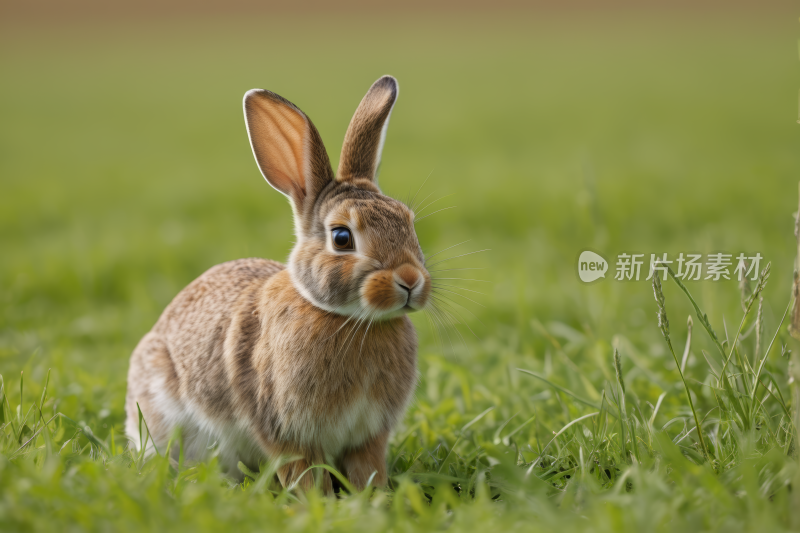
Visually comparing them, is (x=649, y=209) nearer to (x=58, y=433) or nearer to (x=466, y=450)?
(x=466, y=450)

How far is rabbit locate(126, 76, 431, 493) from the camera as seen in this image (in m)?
3.03

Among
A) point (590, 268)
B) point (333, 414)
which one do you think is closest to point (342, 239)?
point (333, 414)

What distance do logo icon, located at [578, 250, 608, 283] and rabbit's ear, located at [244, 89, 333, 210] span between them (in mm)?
1428

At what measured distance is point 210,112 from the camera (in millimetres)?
15641

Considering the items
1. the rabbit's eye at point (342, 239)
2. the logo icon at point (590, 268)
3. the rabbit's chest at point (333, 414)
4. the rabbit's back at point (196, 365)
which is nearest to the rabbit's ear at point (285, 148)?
the rabbit's eye at point (342, 239)

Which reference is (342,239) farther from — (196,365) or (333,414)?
(196,365)

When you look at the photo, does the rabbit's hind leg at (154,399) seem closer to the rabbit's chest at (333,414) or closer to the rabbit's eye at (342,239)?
the rabbit's chest at (333,414)

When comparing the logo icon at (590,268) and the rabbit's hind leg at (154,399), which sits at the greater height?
the logo icon at (590,268)

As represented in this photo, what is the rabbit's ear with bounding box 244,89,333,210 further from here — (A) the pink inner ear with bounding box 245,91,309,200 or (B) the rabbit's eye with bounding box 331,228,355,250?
(B) the rabbit's eye with bounding box 331,228,355,250

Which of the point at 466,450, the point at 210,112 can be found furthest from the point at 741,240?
the point at 210,112

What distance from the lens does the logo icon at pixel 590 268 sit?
3740mm

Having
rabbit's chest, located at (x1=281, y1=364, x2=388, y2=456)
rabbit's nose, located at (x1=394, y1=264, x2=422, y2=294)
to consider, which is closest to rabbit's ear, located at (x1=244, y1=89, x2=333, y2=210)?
rabbit's nose, located at (x1=394, y1=264, x2=422, y2=294)

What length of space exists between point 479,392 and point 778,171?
267 inches

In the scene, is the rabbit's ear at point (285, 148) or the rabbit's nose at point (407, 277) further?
the rabbit's ear at point (285, 148)
